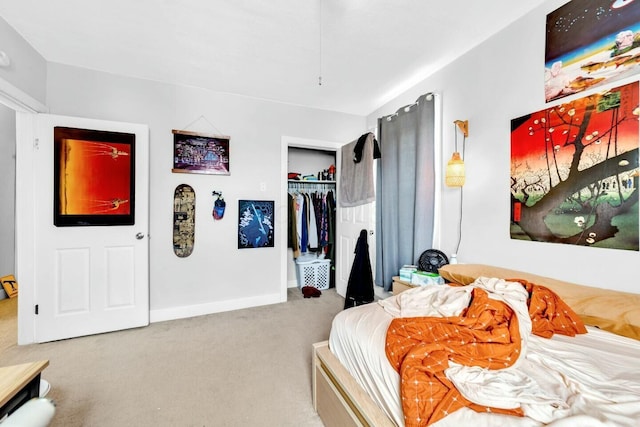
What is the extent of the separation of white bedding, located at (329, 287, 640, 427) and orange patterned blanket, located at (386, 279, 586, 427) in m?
0.04

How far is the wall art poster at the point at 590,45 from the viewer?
1322 mm

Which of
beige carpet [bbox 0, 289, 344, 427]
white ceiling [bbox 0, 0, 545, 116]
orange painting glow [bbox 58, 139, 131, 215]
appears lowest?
beige carpet [bbox 0, 289, 344, 427]

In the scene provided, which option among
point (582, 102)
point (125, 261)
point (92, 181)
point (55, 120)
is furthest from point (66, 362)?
point (582, 102)

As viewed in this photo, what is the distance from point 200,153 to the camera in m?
2.85

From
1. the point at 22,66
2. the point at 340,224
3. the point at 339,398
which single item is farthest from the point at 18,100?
the point at 340,224

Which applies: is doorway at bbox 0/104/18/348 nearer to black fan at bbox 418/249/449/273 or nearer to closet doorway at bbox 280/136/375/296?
closet doorway at bbox 280/136/375/296

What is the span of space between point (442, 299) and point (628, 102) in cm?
136

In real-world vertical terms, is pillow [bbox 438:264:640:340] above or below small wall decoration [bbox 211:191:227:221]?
below

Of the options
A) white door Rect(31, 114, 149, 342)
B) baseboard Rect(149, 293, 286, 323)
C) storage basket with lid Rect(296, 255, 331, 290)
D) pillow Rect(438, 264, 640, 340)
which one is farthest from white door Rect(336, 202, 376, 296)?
white door Rect(31, 114, 149, 342)

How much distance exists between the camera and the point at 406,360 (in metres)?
0.91

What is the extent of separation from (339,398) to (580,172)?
1.78m

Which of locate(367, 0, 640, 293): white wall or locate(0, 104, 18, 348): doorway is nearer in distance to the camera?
locate(367, 0, 640, 293): white wall

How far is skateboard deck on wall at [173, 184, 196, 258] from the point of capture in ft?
9.11

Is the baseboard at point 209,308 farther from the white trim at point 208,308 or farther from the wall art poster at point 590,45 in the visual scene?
the wall art poster at point 590,45
